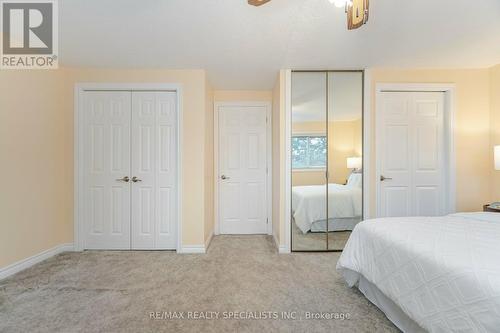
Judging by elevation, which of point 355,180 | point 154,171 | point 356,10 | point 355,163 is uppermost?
point 356,10

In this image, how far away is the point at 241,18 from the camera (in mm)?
2053

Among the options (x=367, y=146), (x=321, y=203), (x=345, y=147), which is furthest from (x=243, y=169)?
(x=367, y=146)

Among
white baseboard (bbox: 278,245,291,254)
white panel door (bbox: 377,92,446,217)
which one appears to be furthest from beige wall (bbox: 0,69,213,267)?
white panel door (bbox: 377,92,446,217)

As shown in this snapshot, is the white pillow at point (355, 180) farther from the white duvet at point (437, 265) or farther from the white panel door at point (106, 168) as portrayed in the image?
the white panel door at point (106, 168)

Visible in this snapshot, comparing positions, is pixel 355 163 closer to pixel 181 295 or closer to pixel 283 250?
pixel 283 250

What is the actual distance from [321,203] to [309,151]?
2.35 ft

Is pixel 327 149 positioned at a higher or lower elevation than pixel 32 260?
higher

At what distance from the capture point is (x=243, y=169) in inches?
159

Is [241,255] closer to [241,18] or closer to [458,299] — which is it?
[458,299]

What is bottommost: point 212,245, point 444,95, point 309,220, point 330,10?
point 212,245

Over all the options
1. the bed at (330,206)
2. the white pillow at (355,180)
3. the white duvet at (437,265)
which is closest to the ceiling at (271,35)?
the white pillow at (355,180)

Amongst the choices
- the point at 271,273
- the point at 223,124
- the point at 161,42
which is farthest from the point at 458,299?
the point at 223,124

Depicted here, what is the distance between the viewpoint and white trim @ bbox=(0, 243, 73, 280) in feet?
7.89

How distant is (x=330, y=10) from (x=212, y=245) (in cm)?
309
